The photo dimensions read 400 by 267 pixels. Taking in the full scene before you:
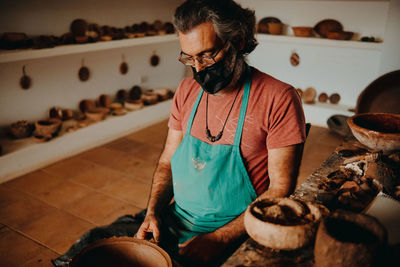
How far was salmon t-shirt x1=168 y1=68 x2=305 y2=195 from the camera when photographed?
1.39 metres

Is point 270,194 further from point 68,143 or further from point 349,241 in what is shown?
point 68,143

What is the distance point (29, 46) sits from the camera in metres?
A: 3.38

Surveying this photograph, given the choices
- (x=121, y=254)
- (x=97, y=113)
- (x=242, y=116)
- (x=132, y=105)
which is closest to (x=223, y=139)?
(x=242, y=116)

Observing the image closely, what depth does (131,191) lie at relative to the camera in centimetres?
318

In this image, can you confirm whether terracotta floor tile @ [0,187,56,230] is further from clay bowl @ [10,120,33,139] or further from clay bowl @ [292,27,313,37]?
clay bowl @ [292,27,313,37]

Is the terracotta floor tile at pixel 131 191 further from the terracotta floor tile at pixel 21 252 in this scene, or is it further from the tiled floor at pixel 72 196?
the terracotta floor tile at pixel 21 252

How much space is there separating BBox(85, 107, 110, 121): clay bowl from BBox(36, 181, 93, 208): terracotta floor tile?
44.1 inches

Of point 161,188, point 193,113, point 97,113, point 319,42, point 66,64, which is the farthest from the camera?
point 319,42

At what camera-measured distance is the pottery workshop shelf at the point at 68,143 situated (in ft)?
11.0

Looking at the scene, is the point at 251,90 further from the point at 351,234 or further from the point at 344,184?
the point at 351,234

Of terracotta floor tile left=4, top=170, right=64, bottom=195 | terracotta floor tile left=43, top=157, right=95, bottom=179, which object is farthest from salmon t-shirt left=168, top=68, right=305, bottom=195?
terracotta floor tile left=43, top=157, right=95, bottom=179

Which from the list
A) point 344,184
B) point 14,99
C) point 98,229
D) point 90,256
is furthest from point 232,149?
point 14,99

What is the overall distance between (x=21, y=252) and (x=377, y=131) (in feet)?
7.71

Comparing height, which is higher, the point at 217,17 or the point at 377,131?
the point at 217,17
